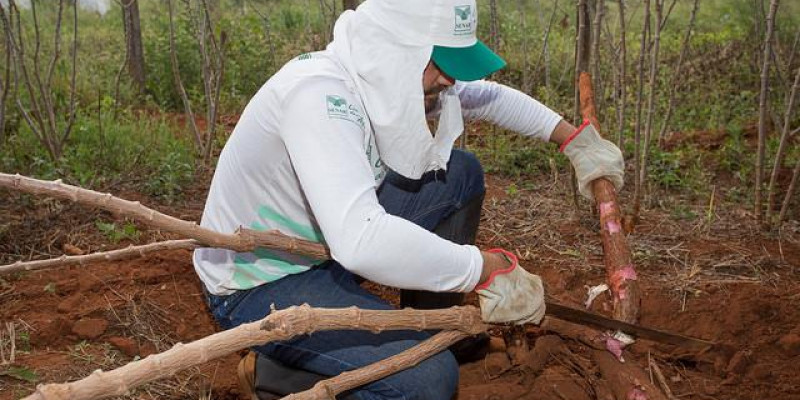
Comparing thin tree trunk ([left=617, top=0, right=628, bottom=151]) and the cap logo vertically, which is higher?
the cap logo

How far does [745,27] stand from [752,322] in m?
4.18

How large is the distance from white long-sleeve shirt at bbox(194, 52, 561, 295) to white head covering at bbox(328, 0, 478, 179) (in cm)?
5

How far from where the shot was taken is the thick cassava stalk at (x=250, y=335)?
1.35 m

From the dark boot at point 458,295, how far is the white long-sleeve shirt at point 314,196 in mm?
481

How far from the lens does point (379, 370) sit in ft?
6.38

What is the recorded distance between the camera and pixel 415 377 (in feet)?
6.64

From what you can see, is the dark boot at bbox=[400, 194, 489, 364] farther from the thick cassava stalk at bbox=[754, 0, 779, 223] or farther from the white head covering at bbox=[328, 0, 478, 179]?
the thick cassava stalk at bbox=[754, 0, 779, 223]

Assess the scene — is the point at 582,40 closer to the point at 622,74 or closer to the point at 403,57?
the point at 622,74

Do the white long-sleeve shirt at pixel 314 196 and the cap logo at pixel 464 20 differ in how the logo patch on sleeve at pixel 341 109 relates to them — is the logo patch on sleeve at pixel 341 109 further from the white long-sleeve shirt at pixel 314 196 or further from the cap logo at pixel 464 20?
the cap logo at pixel 464 20

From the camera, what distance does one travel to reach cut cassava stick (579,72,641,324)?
2404 millimetres

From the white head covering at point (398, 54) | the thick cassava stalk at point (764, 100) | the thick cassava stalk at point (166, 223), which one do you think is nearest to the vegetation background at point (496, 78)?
the thick cassava stalk at point (764, 100)

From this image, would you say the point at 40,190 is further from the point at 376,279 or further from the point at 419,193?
the point at 419,193

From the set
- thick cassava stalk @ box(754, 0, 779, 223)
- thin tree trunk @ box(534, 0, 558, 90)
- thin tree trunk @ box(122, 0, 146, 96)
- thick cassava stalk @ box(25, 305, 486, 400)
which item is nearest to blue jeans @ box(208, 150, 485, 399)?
thick cassava stalk @ box(25, 305, 486, 400)

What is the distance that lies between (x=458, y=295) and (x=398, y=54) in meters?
1.02
